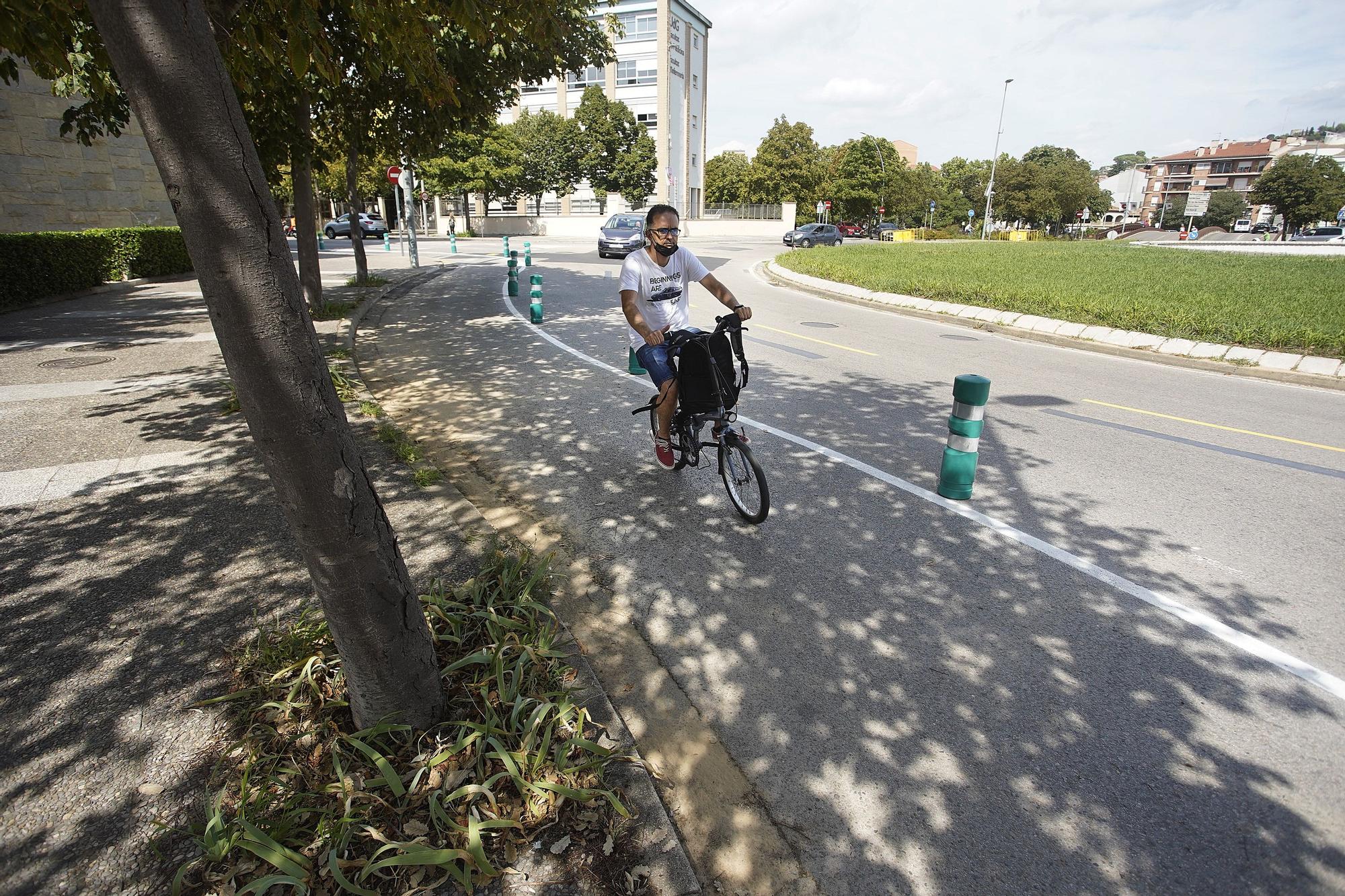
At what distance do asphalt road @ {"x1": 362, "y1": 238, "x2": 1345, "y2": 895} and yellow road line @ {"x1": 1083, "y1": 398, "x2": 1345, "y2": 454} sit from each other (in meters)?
0.04

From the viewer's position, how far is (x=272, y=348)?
219 centimetres

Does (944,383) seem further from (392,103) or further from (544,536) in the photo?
(392,103)

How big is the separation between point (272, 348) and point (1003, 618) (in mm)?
3517

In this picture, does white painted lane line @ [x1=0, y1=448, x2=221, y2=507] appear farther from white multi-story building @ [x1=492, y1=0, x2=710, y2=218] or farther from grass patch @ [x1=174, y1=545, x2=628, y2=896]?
white multi-story building @ [x1=492, y1=0, x2=710, y2=218]

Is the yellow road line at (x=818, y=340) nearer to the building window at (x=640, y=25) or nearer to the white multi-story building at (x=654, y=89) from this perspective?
the white multi-story building at (x=654, y=89)

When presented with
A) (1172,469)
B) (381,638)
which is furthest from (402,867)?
(1172,469)

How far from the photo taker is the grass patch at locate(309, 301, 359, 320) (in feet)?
41.3

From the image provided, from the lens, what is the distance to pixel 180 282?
60.9ft

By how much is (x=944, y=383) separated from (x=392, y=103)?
9.90 metres

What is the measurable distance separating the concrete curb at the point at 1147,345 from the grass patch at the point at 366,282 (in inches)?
487

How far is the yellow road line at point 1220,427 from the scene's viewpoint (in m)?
6.79

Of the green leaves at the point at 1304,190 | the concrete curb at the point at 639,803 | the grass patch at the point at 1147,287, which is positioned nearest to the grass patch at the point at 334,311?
the concrete curb at the point at 639,803

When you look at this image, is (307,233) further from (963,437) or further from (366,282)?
(963,437)

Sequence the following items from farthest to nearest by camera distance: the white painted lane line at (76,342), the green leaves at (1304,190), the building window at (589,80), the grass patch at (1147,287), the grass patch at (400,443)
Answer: the green leaves at (1304,190) → the building window at (589,80) → the grass patch at (1147,287) → the white painted lane line at (76,342) → the grass patch at (400,443)
